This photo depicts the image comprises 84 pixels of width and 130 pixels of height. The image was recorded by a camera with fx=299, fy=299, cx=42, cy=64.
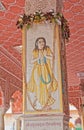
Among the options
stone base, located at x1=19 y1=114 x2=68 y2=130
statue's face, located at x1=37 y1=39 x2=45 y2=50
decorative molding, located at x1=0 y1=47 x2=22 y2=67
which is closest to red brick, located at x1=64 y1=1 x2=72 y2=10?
statue's face, located at x1=37 y1=39 x2=45 y2=50

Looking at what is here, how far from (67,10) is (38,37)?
77.8 inches

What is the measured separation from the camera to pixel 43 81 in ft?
11.7

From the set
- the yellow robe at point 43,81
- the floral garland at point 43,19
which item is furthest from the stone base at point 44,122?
the floral garland at point 43,19

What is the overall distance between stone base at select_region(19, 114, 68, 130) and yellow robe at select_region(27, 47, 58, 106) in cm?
17

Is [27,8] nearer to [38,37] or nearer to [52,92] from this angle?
[38,37]

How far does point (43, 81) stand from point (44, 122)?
0.49 meters

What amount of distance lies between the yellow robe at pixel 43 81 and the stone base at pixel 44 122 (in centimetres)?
17

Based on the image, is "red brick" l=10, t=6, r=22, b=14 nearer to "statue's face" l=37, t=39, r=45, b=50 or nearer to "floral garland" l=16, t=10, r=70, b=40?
"floral garland" l=16, t=10, r=70, b=40

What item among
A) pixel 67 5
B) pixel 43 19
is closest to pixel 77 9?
pixel 67 5

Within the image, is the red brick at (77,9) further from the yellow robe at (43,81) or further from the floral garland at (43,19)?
the yellow robe at (43,81)

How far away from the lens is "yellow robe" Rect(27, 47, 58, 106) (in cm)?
351

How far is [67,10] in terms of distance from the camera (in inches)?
217

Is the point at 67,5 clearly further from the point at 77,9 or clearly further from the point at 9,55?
the point at 9,55

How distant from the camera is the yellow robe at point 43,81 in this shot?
3.51m
